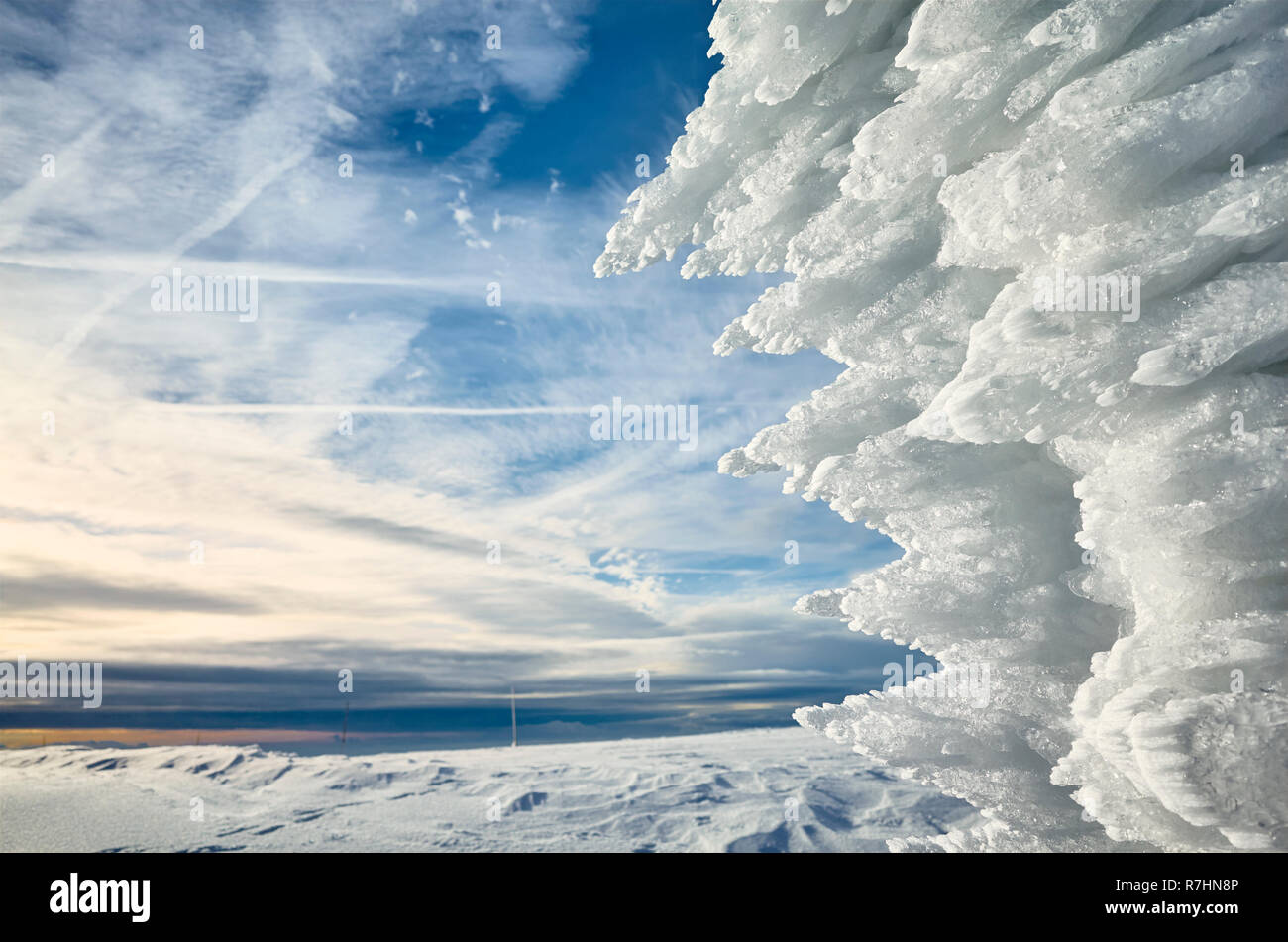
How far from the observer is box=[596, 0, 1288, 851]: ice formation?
310cm

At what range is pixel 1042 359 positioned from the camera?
338 centimetres

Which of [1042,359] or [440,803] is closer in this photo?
[1042,359]

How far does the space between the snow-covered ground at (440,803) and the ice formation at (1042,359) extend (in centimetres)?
1449

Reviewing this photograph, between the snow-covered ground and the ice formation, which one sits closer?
the ice formation

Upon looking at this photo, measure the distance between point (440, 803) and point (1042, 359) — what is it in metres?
22.3

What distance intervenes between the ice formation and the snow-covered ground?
1449 cm

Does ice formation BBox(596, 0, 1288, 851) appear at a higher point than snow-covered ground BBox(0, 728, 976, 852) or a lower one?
higher

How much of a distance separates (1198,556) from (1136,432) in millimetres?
618

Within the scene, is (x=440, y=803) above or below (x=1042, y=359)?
below

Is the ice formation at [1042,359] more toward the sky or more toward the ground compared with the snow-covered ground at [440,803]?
more toward the sky

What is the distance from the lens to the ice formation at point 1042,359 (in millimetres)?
3100
